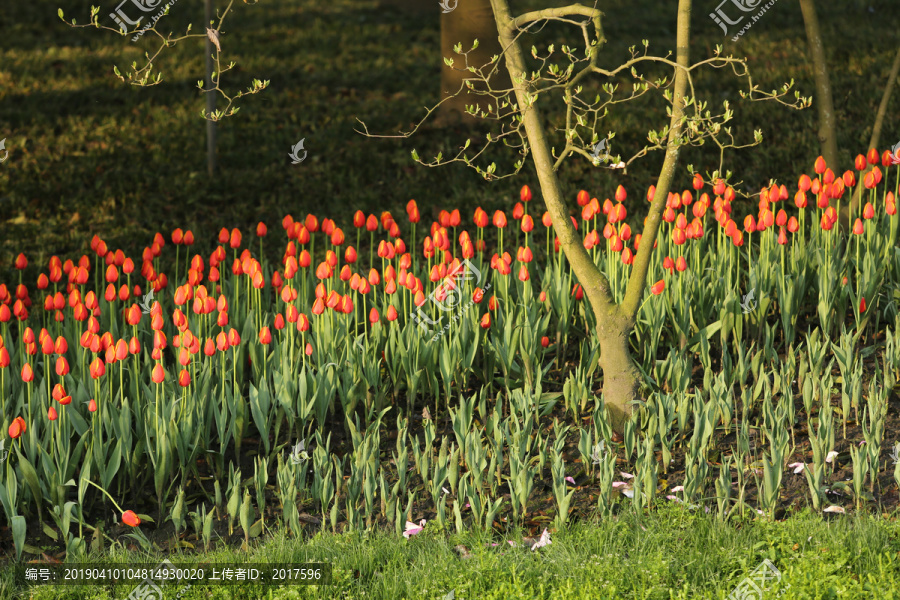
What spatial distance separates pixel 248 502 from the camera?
3.83m

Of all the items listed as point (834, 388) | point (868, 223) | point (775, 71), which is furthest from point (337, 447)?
point (775, 71)

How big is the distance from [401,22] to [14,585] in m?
12.8

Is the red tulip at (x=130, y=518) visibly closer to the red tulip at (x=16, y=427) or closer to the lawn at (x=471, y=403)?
the lawn at (x=471, y=403)

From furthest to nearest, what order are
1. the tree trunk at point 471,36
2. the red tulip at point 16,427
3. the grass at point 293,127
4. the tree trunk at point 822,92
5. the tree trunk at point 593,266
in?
the tree trunk at point 471,36, the grass at point 293,127, the tree trunk at point 822,92, the tree trunk at point 593,266, the red tulip at point 16,427
